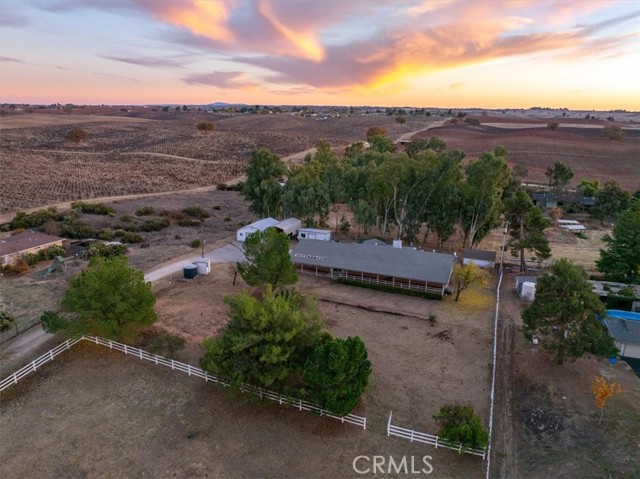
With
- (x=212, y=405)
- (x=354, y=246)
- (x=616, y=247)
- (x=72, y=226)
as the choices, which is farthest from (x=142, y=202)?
(x=616, y=247)

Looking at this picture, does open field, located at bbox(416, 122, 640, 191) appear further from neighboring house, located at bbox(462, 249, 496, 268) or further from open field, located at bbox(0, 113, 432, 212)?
neighboring house, located at bbox(462, 249, 496, 268)

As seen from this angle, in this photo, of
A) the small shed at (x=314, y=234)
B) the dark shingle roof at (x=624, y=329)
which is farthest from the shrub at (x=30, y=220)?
the dark shingle roof at (x=624, y=329)

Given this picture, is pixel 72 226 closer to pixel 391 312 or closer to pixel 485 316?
pixel 391 312

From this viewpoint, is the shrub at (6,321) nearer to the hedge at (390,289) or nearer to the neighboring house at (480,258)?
the hedge at (390,289)

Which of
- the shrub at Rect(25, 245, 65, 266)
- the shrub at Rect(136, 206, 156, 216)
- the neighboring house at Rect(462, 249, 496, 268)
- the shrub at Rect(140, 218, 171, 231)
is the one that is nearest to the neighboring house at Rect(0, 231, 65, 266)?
the shrub at Rect(25, 245, 65, 266)

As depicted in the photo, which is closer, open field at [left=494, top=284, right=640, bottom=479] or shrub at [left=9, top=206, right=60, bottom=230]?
open field at [left=494, top=284, right=640, bottom=479]

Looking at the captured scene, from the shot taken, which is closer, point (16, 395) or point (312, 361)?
point (312, 361)
